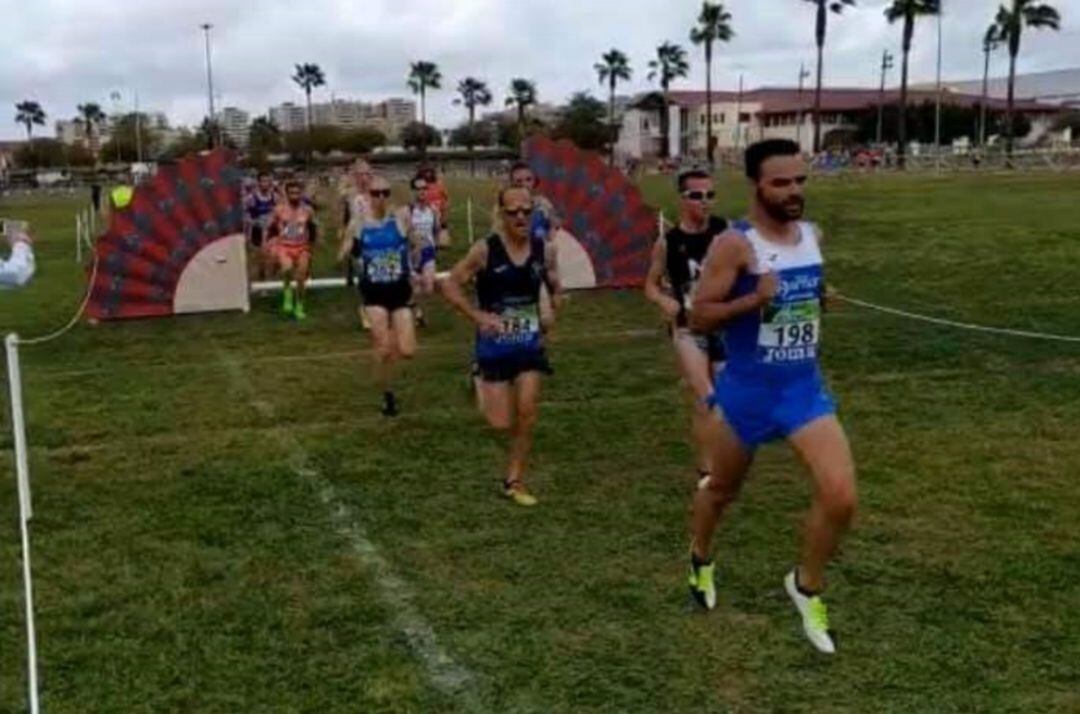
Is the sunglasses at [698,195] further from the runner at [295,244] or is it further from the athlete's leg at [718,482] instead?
the runner at [295,244]

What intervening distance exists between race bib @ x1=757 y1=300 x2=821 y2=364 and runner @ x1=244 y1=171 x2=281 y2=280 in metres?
15.7

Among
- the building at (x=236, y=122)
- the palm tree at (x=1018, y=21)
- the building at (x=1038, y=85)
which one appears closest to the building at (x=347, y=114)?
the building at (x=236, y=122)

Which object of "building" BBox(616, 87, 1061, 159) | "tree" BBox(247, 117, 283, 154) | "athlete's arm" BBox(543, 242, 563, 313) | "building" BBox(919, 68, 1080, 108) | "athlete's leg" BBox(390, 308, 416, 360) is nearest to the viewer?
"athlete's arm" BBox(543, 242, 563, 313)

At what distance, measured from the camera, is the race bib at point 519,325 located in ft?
22.0

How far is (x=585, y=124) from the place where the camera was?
12062cm

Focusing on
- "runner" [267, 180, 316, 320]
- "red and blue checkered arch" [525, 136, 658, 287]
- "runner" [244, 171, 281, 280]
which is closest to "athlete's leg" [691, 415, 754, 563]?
"runner" [267, 180, 316, 320]

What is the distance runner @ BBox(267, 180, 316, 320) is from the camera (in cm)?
1524

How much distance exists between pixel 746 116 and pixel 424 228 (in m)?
117

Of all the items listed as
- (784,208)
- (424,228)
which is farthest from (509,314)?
(424,228)

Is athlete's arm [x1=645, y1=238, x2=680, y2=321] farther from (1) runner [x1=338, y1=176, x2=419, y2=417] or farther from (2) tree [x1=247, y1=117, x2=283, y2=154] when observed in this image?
(2) tree [x1=247, y1=117, x2=283, y2=154]

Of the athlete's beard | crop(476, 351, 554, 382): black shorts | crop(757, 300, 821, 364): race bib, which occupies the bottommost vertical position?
crop(476, 351, 554, 382): black shorts

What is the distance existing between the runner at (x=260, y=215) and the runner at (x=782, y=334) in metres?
15.6

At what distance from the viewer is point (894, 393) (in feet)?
31.9

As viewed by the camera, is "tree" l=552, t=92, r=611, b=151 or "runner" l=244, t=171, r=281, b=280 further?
"tree" l=552, t=92, r=611, b=151
